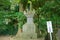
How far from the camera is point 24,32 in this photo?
43.1 feet

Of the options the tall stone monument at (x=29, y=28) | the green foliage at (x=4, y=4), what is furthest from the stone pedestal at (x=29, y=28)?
the green foliage at (x=4, y=4)

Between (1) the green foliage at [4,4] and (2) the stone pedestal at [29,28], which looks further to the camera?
(1) the green foliage at [4,4]

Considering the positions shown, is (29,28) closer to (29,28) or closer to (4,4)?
(29,28)

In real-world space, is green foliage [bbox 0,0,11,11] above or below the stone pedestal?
above

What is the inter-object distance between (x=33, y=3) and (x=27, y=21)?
1.47 m

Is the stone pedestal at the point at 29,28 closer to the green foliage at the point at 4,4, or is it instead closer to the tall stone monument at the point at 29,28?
the tall stone monument at the point at 29,28

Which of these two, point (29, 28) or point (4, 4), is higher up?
point (4, 4)

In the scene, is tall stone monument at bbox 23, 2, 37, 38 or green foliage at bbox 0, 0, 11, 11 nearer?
tall stone monument at bbox 23, 2, 37, 38

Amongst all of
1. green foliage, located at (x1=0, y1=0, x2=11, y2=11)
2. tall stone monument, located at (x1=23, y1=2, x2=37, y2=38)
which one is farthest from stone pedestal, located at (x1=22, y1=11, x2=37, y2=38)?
green foliage, located at (x1=0, y1=0, x2=11, y2=11)

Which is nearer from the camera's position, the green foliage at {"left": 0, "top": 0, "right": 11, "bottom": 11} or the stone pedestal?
the stone pedestal

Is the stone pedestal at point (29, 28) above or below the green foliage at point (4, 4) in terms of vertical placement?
below

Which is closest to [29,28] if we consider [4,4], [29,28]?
[29,28]

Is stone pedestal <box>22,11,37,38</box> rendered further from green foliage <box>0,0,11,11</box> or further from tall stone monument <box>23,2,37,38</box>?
green foliage <box>0,0,11,11</box>

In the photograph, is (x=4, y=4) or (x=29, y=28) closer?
(x=29, y=28)
